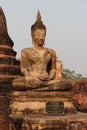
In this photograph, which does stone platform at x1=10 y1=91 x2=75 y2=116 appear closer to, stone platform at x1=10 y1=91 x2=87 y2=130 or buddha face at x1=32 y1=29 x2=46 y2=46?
stone platform at x1=10 y1=91 x2=87 y2=130

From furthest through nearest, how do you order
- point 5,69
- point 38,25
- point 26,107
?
point 5,69 < point 38,25 < point 26,107

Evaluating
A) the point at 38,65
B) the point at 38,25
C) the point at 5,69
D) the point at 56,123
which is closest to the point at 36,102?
the point at 38,65

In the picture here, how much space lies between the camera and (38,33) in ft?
28.5

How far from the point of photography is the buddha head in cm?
870

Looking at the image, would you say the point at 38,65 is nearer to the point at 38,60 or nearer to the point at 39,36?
the point at 38,60

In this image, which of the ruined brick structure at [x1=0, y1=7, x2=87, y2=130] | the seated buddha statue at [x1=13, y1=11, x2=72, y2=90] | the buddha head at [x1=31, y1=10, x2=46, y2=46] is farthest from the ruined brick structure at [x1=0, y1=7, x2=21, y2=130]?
the buddha head at [x1=31, y1=10, x2=46, y2=46]

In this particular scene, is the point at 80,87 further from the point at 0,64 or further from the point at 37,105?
the point at 37,105

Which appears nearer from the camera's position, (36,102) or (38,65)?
(36,102)

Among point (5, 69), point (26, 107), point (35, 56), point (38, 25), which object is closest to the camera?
point (26, 107)

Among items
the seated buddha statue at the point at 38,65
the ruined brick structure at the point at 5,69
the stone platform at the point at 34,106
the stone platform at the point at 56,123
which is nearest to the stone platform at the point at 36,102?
the stone platform at the point at 34,106

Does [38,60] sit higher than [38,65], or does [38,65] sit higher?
[38,60]

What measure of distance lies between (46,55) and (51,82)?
0.81 m

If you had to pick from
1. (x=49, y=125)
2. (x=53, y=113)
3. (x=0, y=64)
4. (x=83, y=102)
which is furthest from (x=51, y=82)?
(x=83, y=102)

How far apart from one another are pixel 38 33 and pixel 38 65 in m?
0.78
